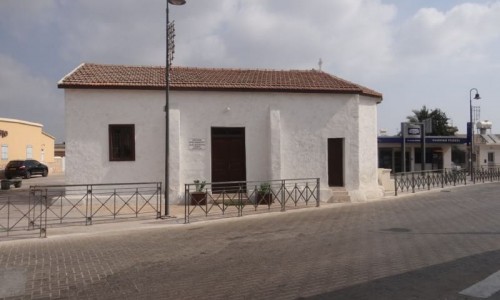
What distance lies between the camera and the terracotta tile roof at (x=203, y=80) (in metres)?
17.2

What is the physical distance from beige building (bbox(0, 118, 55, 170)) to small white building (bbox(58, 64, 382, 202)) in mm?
21999

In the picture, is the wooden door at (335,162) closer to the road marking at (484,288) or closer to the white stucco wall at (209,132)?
the white stucco wall at (209,132)

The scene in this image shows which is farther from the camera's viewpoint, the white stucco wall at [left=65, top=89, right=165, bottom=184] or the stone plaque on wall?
the stone plaque on wall

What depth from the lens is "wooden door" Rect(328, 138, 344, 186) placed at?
19.3m

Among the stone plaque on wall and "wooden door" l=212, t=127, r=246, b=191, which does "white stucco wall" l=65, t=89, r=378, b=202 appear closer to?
the stone plaque on wall

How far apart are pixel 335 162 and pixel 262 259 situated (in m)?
12.0

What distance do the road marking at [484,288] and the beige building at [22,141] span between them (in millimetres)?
37187

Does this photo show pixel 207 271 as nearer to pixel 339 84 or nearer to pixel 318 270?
pixel 318 270

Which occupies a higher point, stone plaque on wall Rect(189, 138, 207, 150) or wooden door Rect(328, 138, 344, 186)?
stone plaque on wall Rect(189, 138, 207, 150)

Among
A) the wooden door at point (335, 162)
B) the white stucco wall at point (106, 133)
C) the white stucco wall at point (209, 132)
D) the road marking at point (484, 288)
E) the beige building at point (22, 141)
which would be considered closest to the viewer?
the road marking at point (484, 288)

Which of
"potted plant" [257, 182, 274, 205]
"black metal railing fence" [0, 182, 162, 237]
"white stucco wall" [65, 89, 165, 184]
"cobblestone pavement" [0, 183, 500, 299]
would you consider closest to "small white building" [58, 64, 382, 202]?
"white stucco wall" [65, 89, 165, 184]

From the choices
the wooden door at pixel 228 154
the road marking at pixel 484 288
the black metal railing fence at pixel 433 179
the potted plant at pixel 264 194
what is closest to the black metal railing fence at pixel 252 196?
the potted plant at pixel 264 194

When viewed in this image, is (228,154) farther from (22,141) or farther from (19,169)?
(22,141)

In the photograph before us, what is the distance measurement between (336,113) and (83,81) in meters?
10.2
